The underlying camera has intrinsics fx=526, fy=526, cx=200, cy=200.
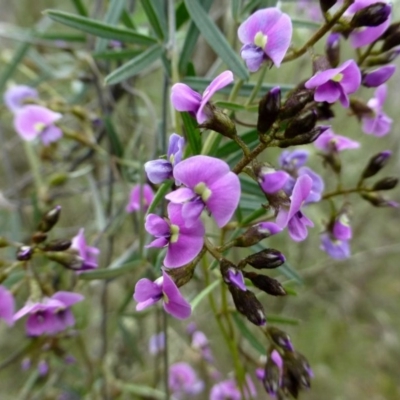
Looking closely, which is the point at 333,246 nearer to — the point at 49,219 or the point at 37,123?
the point at 49,219

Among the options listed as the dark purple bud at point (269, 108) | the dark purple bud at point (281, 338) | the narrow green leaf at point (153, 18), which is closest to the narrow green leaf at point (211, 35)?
the narrow green leaf at point (153, 18)

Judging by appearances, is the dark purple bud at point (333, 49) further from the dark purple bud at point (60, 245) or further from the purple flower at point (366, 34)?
the dark purple bud at point (60, 245)

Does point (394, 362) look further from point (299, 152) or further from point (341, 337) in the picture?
point (299, 152)

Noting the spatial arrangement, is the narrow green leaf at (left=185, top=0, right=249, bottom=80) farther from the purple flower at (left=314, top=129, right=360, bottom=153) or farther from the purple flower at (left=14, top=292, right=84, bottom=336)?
the purple flower at (left=14, top=292, right=84, bottom=336)

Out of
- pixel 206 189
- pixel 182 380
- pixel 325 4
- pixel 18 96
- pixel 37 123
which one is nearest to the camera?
pixel 206 189

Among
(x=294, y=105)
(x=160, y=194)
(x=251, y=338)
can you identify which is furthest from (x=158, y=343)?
(x=294, y=105)
